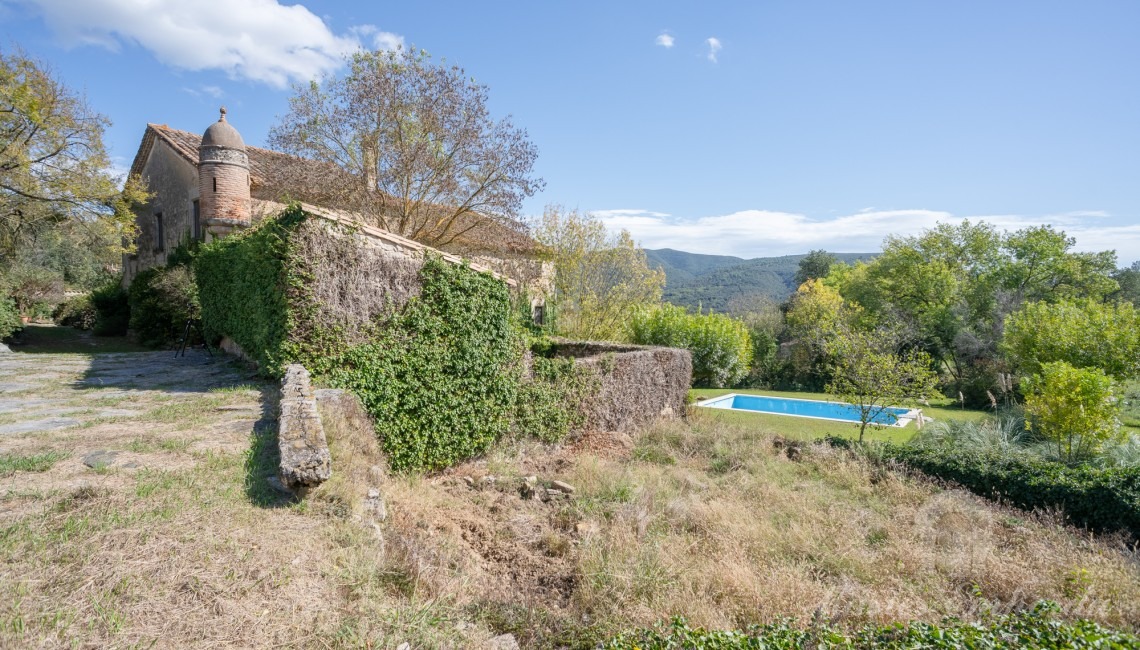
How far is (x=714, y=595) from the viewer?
5.02m

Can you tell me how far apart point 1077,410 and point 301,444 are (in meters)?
13.2

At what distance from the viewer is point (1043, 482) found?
27.2 feet

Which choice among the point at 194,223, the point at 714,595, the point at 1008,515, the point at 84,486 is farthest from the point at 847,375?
the point at 194,223

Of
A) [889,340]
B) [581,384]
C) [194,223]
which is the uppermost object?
[194,223]

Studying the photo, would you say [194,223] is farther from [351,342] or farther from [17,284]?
[351,342]

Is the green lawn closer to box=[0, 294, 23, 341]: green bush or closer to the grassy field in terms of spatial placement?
the grassy field

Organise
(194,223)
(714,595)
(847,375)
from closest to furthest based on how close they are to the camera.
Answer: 1. (714,595)
2. (847,375)
3. (194,223)

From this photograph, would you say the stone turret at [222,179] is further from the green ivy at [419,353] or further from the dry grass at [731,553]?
the dry grass at [731,553]

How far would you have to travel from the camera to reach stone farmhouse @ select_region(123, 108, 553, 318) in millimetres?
15945

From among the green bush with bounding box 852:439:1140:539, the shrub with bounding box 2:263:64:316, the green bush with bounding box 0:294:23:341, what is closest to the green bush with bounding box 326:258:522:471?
the green bush with bounding box 852:439:1140:539

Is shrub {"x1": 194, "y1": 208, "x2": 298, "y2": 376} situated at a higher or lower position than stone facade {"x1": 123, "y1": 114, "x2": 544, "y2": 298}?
lower

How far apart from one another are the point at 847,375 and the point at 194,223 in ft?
69.4

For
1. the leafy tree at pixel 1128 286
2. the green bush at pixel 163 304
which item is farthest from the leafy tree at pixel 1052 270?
the green bush at pixel 163 304

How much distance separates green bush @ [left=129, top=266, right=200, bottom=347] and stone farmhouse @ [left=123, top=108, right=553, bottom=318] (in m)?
1.42
